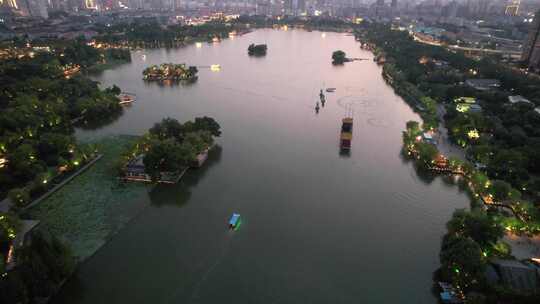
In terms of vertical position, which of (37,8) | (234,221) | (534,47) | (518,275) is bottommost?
(234,221)

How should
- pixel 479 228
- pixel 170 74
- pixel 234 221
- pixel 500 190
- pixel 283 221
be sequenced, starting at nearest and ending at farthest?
pixel 479 228, pixel 234 221, pixel 283 221, pixel 500 190, pixel 170 74

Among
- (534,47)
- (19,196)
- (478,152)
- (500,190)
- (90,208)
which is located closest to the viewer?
(19,196)

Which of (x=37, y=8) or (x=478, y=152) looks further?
(x=37, y=8)

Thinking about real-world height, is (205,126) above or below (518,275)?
above

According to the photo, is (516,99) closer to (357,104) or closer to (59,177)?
(357,104)

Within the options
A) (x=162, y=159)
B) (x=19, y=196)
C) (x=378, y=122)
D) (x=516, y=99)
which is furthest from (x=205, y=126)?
(x=516, y=99)

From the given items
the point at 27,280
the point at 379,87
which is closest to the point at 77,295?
the point at 27,280

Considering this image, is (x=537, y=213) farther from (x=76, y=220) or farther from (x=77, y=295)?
(x=76, y=220)
